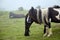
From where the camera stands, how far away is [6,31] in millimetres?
2086

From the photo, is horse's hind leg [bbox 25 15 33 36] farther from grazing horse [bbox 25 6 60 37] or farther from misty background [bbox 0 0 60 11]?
misty background [bbox 0 0 60 11]

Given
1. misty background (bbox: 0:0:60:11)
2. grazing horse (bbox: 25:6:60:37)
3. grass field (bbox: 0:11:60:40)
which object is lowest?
grass field (bbox: 0:11:60:40)

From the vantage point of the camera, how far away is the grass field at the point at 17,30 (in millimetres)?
2029

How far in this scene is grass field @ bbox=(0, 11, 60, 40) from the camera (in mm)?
2029

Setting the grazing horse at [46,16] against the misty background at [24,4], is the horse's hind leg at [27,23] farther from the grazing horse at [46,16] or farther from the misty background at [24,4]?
the misty background at [24,4]

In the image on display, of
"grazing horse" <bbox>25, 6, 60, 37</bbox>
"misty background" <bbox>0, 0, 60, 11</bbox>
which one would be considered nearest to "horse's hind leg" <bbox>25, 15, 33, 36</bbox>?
"grazing horse" <bbox>25, 6, 60, 37</bbox>

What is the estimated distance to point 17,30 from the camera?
208 cm

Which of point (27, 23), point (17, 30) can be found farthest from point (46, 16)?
point (17, 30)

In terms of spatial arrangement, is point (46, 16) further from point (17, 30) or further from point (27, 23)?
point (17, 30)

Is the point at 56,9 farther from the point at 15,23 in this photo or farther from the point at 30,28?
the point at 15,23

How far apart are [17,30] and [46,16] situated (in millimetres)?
381

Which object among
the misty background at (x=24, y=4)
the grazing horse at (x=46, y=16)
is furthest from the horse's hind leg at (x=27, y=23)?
the misty background at (x=24, y=4)

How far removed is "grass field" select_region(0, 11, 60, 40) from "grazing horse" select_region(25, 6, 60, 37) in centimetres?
5

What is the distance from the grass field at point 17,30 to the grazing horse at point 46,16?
0.15 feet
